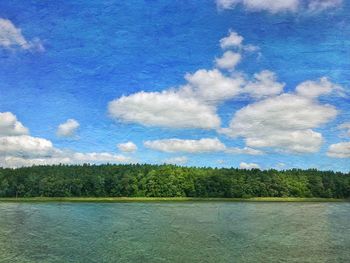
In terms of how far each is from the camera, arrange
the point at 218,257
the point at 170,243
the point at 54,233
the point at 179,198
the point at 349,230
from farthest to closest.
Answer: the point at 179,198 < the point at 349,230 < the point at 54,233 < the point at 170,243 < the point at 218,257

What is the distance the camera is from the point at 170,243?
47969 millimetres

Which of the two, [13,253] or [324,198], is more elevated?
[324,198]

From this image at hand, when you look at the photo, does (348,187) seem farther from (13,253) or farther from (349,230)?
(13,253)

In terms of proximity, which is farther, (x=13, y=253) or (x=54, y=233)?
(x=54, y=233)

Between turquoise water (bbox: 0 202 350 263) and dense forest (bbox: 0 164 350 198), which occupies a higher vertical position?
dense forest (bbox: 0 164 350 198)

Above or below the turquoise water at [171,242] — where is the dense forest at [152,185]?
above

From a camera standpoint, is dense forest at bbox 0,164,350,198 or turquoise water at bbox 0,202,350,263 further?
dense forest at bbox 0,164,350,198

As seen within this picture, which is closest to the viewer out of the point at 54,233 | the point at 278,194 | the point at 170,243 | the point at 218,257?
the point at 218,257

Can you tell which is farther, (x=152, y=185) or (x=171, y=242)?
(x=152, y=185)

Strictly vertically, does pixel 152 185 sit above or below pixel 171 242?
above

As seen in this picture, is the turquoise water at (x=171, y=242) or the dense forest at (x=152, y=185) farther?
the dense forest at (x=152, y=185)

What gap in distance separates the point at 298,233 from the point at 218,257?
23714 mm

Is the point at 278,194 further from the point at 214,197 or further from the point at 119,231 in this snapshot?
the point at 119,231

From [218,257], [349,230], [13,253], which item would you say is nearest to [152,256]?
[218,257]
